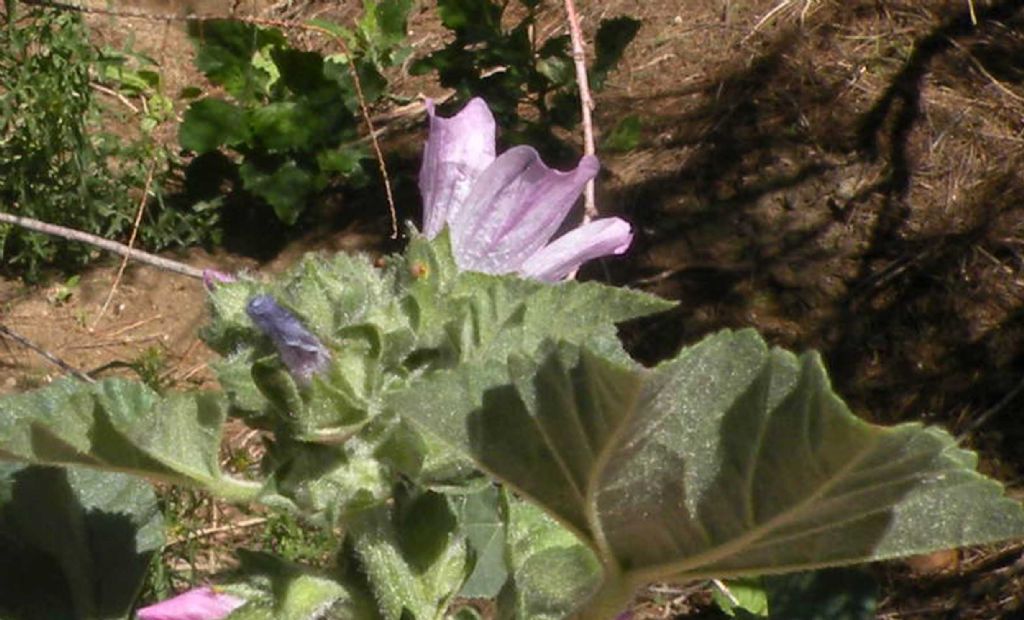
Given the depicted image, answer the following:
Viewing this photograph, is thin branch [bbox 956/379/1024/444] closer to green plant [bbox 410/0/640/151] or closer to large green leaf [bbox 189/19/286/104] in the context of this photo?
green plant [bbox 410/0/640/151]

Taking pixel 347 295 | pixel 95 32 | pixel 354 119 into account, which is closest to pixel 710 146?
pixel 354 119

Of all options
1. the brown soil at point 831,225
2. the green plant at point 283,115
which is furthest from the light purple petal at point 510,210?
the green plant at point 283,115

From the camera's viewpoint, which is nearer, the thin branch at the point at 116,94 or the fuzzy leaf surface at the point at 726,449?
the fuzzy leaf surface at the point at 726,449

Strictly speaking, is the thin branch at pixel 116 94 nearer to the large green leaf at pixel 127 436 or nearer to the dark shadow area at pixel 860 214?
the dark shadow area at pixel 860 214

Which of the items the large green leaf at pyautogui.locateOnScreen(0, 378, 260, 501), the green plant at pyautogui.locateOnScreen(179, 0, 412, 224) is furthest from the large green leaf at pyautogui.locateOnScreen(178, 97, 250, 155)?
the large green leaf at pyautogui.locateOnScreen(0, 378, 260, 501)

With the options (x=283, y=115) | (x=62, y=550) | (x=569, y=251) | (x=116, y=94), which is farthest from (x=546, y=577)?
(x=116, y=94)

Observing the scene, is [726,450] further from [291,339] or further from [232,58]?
[232,58]
